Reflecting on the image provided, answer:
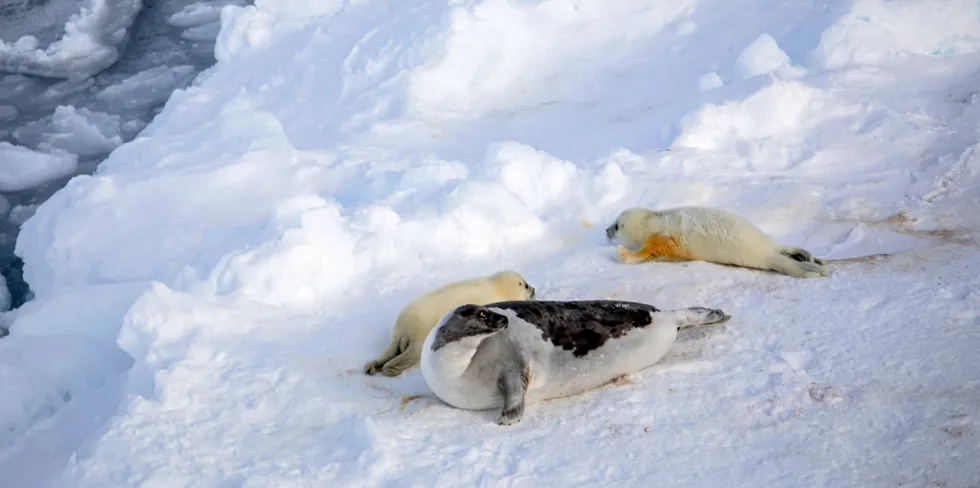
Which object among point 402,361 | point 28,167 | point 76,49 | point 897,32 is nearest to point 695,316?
point 402,361

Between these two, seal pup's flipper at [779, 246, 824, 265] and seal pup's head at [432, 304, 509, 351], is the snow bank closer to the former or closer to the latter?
seal pup's head at [432, 304, 509, 351]

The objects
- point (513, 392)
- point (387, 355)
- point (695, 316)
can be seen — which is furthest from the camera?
point (387, 355)

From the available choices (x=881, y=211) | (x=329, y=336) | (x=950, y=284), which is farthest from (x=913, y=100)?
(x=329, y=336)

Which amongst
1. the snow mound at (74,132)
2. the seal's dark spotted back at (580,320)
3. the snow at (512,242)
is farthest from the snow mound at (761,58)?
the snow mound at (74,132)

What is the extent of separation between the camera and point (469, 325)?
316 centimetres

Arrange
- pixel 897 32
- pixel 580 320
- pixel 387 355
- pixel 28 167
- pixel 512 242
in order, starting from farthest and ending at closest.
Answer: pixel 28 167 → pixel 897 32 → pixel 512 242 → pixel 387 355 → pixel 580 320

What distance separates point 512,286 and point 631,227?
863 mm

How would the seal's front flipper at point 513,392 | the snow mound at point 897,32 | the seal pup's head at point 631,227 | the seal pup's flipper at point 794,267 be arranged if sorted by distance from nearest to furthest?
the seal's front flipper at point 513,392 < the seal pup's flipper at point 794,267 < the seal pup's head at point 631,227 < the snow mound at point 897,32

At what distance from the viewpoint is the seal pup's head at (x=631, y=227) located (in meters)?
4.53

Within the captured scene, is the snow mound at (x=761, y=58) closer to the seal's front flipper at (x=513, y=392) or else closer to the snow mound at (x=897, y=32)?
the snow mound at (x=897, y=32)

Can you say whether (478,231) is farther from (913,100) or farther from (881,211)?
(913,100)

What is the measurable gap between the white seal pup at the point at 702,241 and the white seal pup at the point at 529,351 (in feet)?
3.01

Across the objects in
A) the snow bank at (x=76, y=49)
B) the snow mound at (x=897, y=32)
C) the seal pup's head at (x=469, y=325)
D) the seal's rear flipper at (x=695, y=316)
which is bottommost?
the snow bank at (x=76, y=49)

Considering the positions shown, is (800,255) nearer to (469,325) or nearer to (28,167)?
(469,325)
